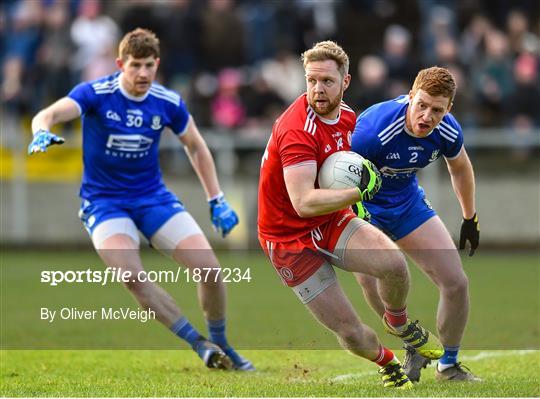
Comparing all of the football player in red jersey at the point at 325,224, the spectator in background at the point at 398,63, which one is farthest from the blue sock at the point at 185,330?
the spectator in background at the point at 398,63

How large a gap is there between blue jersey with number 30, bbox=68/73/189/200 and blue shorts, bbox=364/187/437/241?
2043mm

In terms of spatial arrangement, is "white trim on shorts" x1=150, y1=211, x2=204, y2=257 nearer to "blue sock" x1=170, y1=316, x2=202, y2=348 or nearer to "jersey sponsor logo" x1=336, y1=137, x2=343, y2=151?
"blue sock" x1=170, y1=316, x2=202, y2=348

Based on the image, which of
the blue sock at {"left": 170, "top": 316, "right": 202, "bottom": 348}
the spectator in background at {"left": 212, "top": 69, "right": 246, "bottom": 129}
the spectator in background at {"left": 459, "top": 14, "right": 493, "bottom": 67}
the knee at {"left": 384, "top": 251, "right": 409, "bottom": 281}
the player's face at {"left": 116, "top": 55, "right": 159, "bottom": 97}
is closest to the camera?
the knee at {"left": 384, "top": 251, "right": 409, "bottom": 281}

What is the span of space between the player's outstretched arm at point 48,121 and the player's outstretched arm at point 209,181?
1.02 m

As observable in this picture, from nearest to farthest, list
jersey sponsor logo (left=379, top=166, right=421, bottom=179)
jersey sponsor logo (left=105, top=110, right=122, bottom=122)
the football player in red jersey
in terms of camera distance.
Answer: the football player in red jersey < jersey sponsor logo (left=379, top=166, right=421, bottom=179) < jersey sponsor logo (left=105, top=110, right=122, bottom=122)

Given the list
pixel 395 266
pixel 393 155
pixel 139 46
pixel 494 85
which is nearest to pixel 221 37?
pixel 494 85

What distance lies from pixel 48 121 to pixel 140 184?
3.31 ft

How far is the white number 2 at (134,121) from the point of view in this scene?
372 inches

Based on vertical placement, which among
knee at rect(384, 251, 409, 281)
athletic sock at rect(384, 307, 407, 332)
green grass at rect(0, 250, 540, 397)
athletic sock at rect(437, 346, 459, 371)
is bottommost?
green grass at rect(0, 250, 540, 397)

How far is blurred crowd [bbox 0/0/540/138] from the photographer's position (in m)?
18.5

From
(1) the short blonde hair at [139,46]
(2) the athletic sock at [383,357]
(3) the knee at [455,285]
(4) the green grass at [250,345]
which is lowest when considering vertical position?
(4) the green grass at [250,345]

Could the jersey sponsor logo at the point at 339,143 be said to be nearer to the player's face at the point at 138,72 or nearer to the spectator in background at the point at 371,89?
the player's face at the point at 138,72

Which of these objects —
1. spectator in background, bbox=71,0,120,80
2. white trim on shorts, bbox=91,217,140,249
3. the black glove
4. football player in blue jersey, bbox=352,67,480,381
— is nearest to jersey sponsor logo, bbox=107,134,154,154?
white trim on shorts, bbox=91,217,140,249

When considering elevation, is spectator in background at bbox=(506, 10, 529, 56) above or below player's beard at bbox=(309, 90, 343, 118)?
above
